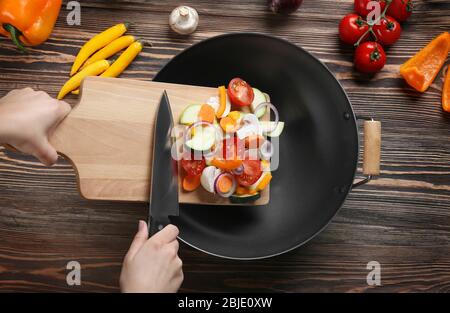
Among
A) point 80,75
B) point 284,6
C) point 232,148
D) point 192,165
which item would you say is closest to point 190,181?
point 192,165

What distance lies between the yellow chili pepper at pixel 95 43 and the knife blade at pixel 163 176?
0.39 m

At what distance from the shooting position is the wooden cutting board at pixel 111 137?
3.96 feet

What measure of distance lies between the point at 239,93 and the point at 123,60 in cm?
43

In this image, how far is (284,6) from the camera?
5.04ft

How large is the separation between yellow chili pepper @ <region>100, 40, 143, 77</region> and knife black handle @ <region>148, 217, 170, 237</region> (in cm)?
56

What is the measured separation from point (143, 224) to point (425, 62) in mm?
1160

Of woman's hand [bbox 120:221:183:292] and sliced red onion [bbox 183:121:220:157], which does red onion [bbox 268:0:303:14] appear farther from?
woman's hand [bbox 120:221:183:292]

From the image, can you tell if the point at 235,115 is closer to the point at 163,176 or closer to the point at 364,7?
the point at 163,176

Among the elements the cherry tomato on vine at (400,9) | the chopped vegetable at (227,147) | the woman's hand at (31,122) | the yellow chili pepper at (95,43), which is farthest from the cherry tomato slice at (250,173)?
the cherry tomato on vine at (400,9)

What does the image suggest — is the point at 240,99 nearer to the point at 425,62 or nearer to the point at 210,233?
the point at 210,233

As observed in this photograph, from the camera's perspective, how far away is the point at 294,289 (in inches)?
62.1

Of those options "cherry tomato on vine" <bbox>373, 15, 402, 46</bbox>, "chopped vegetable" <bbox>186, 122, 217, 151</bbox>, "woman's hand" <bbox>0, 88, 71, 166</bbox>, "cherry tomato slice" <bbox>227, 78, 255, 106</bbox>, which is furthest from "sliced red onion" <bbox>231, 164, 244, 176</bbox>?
"cherry tomato on vine" <bbox>373, 15, 402, 46</bbox>

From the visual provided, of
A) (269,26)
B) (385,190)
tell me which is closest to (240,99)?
(269,26)

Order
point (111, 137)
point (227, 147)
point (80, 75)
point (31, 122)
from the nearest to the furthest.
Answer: point (31, 122) < point (111, 137) < point (227, 147) < point (80, 75)
